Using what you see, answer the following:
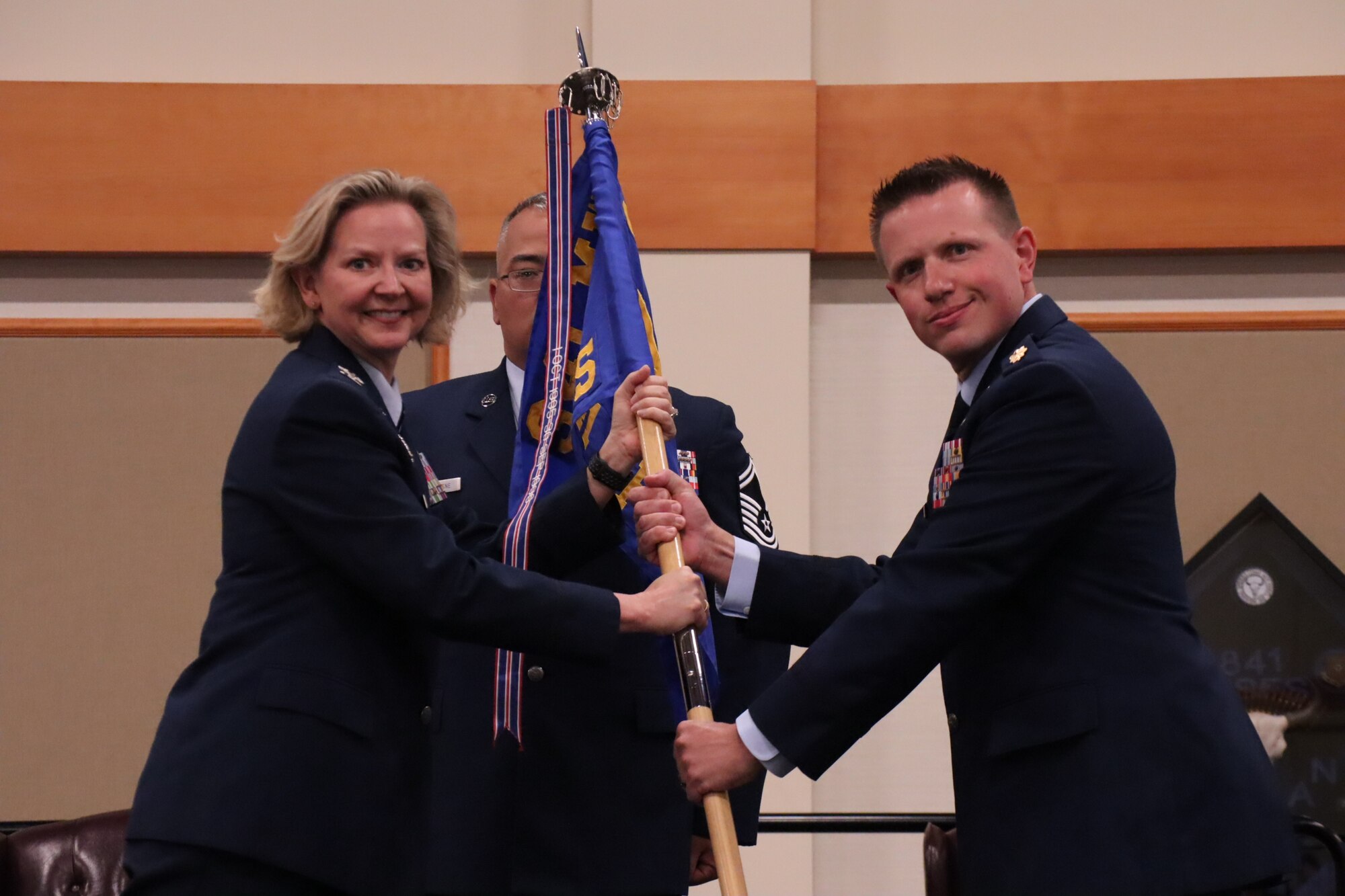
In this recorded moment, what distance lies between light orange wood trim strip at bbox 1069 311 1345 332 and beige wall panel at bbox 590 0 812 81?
1.18 m

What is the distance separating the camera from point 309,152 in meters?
4.19

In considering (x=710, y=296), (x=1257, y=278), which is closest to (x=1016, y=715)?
(x=710, y=296)

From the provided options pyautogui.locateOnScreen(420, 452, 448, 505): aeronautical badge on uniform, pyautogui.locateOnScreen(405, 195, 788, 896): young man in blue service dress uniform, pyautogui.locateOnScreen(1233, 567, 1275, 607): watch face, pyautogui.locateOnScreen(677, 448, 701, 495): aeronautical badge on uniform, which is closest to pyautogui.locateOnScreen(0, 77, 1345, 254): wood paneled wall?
pyautogui.locateOnScreen(1233, 567, 1275, 607): watch face

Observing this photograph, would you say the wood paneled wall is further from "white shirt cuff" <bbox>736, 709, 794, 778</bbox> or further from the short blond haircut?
"white shirt cuff" <bbox>736, 709, 794, 778</bbox>

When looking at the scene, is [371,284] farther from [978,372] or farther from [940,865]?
[940,865]

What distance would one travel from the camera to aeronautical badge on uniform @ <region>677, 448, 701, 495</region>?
8.92 feet

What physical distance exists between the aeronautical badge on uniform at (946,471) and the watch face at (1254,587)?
2154 millimetres

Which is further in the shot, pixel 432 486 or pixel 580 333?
pixel 580 333

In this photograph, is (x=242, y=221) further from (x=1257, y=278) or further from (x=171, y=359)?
(x=1257, y=278)

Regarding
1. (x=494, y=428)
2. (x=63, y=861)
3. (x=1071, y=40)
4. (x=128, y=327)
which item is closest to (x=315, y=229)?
(x=494, y=428)

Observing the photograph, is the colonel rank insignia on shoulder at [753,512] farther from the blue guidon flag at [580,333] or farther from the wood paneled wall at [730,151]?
the wood paneled wall at [730,151]

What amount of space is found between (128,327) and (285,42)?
1.05 meters

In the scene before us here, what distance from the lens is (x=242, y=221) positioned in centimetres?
418

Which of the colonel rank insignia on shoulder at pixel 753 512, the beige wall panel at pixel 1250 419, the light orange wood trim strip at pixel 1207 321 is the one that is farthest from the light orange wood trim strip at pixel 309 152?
the colonel rank insignia on shoulder at pixel 753 512
